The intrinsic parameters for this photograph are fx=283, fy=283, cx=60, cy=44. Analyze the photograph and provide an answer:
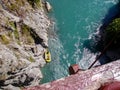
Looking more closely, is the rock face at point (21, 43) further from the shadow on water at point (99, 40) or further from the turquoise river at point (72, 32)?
the shadow on water at point (99, 40)

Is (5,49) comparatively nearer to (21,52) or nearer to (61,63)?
(21,52)

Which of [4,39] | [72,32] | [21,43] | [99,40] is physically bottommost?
[99,40]

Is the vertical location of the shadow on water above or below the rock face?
below

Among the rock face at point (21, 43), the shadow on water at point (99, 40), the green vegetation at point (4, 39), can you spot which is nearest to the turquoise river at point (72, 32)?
the shadow on water at point (99, 40)

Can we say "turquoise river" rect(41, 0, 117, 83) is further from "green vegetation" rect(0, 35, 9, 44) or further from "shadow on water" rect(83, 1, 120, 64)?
"green vegetation" rect(0, 35, 9, 44)

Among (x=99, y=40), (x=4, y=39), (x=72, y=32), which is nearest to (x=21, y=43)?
(x=4, y=39)

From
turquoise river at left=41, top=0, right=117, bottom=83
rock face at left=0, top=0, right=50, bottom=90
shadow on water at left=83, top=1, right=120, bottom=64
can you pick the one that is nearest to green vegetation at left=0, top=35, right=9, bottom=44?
rock face at left=0, top=0, right=50, bottom=90

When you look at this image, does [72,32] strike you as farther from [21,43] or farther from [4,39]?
[4,39]
